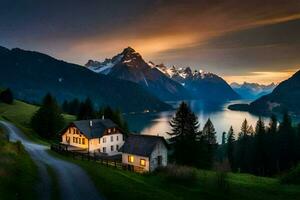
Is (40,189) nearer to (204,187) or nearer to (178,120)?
(204,187)

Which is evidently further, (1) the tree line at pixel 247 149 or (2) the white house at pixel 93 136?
(2) the white house at pixel 93 136

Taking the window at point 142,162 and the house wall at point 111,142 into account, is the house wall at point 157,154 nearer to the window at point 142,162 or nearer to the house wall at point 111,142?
the window at point 142,162

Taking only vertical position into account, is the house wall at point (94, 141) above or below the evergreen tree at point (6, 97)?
below

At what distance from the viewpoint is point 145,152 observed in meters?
70.4

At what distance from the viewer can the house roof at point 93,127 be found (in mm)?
85875

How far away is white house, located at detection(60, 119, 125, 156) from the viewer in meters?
85.4

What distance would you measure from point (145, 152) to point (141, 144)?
2.69m

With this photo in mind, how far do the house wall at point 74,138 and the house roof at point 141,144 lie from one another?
15571 mm

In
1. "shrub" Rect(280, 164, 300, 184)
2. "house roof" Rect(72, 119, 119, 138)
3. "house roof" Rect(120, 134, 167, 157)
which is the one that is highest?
"house roof" Rect(72, 119, 119, 138)

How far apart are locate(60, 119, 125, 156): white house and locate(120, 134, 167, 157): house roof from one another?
45.7 feet

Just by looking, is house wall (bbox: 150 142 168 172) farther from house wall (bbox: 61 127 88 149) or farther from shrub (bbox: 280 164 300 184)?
shrub (bbox: 280 164 300 184)

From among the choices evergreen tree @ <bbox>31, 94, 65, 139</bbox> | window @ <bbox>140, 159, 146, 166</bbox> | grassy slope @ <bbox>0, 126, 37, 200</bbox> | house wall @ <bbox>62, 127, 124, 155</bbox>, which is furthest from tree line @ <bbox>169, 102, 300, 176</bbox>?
grassy slope @ <bbox>0, 126, 37, 200</bbox>

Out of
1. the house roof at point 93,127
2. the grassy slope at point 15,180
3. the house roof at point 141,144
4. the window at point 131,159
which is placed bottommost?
the window at point 131,159

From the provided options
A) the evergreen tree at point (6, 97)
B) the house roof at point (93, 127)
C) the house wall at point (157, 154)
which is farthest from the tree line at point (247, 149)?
the evergreen tree at point (6, 97)
